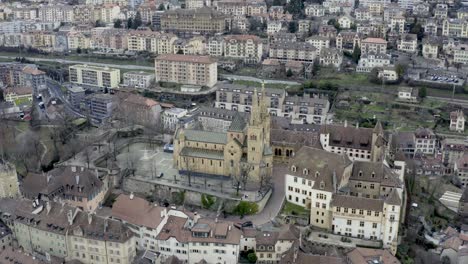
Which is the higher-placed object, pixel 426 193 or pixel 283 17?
pixel 283 17

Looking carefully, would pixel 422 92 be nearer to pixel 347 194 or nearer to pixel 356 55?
pixel 356 55

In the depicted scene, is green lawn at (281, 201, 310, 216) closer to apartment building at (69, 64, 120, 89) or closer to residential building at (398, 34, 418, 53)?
apartment building at (69, 64, 120, 89)

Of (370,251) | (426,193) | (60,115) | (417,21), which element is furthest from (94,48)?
(370,251)

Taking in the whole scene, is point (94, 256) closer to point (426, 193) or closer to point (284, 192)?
point (284, 192)

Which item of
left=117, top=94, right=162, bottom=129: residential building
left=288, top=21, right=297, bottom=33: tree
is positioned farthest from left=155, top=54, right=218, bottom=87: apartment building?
left=288, top=21, right=297, bottom=33: tree

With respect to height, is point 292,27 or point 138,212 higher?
point 292,27

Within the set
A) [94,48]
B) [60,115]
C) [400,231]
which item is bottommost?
[400,231]

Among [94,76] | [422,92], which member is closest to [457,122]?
[422,92]
